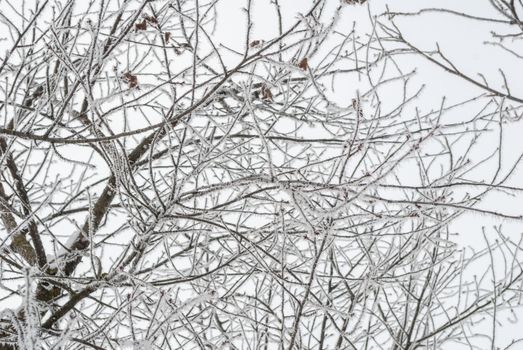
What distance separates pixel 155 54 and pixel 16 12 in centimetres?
89

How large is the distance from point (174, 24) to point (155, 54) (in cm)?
45

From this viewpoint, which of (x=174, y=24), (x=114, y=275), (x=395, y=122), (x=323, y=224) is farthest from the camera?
(x=174, y=24)

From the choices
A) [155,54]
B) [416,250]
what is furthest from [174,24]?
[416,250]

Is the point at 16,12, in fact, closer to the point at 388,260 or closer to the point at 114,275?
the point at 114,275

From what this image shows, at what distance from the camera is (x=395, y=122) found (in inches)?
123

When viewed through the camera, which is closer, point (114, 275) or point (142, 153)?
point (114, 275)

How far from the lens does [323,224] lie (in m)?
2.35

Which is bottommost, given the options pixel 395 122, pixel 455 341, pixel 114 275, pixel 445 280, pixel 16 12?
pixel 114 275

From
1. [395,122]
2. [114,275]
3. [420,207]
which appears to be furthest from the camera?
[395,122]

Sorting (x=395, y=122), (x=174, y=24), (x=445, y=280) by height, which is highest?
(x=174, y=24)

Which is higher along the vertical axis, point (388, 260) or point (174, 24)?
point (174, 24)

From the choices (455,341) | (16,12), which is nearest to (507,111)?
(455,341)

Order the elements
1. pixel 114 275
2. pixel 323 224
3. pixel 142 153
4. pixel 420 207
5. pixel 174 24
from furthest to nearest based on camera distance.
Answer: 1. pixel 174 24
2. pixel 142 153
3. pixel 114 275
4. pixel 323 224
5. pixel 420 207

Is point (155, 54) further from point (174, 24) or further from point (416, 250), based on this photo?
point (416, 250)
